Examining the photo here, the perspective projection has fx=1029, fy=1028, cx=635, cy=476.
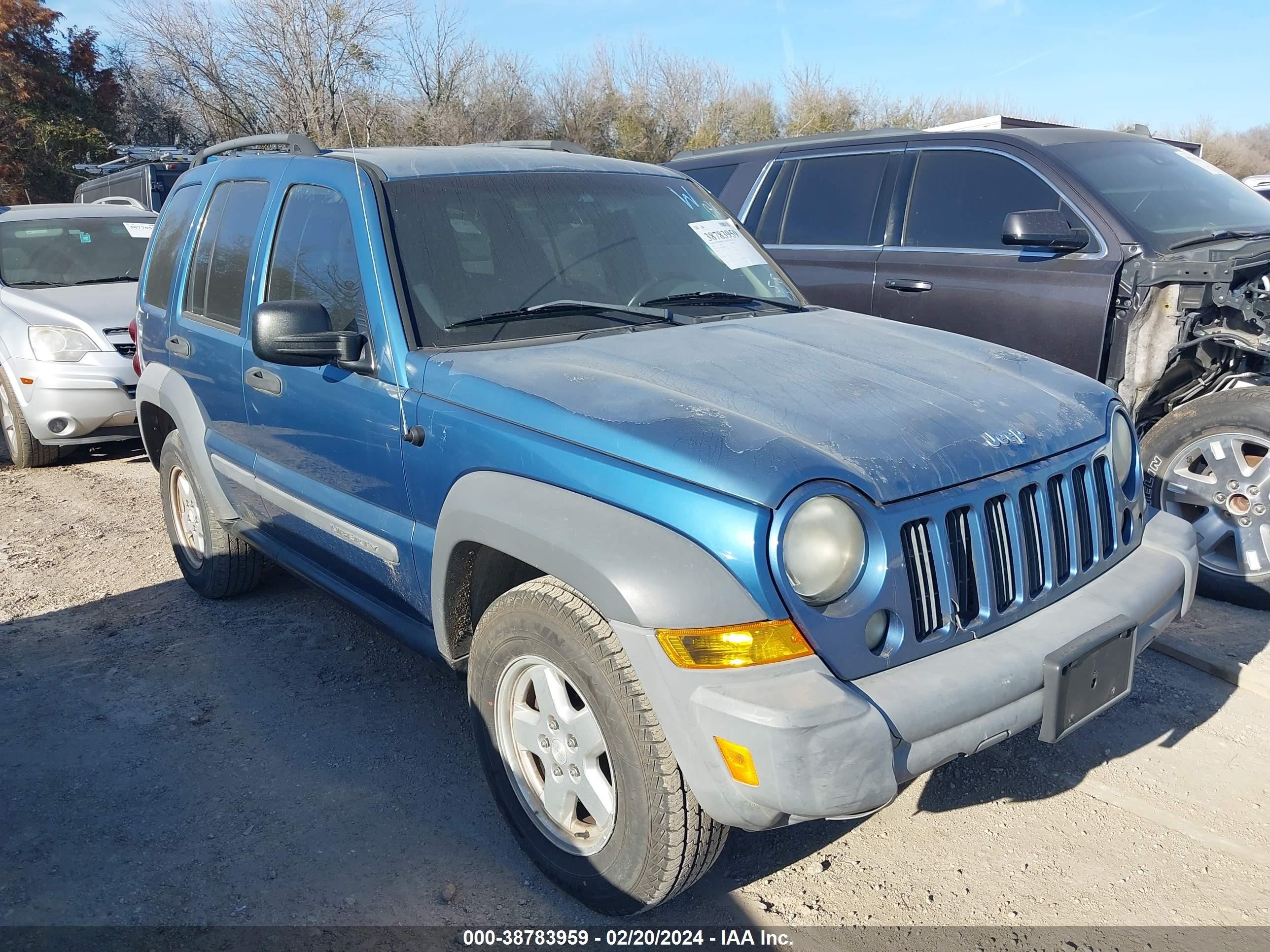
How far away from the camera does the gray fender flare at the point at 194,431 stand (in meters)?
4.39

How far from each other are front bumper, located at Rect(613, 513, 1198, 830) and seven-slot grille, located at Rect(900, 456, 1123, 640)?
0.32 feet

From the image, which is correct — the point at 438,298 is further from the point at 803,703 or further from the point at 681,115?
the point at 681,115

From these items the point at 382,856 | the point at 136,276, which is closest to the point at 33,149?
the point at 136,276

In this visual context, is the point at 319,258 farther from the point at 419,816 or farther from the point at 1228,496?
the point at 1228,496

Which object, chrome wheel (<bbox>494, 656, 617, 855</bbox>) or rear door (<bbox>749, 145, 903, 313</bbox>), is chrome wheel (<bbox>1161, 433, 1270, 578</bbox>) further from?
chrome wheel (<bbox>494, 656, 617, 855</bbox>)

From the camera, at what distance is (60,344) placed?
719 cm

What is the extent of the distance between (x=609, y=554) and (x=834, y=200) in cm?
430

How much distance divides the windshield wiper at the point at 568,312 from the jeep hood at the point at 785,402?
0.47 feet

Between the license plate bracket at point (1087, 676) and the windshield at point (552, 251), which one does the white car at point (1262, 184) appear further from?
the license plate bracket at point (1087, 676)

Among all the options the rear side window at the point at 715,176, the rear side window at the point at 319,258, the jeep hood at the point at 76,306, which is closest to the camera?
the rear side window at the point at 319,258

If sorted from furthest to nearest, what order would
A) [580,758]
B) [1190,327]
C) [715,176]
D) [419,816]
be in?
[715,176] < [1190,327] < [419,816] < [580,758]

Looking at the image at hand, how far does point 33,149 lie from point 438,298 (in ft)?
84.0

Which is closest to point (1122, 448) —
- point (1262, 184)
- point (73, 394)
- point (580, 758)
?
point (580, 758)

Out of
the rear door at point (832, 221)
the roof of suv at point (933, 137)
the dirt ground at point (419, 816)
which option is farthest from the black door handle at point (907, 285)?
the dirt ground at point (419, 816)
